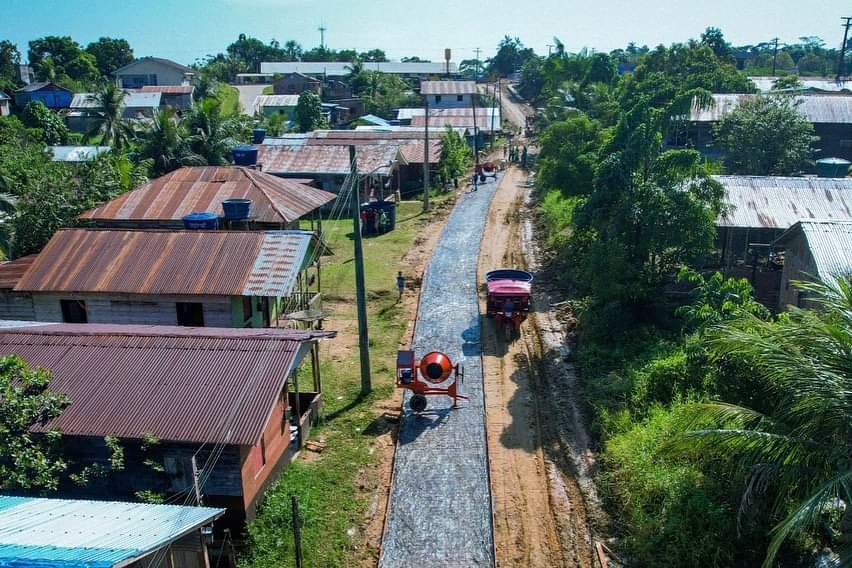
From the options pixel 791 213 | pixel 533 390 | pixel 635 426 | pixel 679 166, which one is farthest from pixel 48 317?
pixel 791 213

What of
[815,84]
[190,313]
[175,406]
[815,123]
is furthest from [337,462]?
[815,84]

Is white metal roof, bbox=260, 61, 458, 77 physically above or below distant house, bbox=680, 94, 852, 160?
above

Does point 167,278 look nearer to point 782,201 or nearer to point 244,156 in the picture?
point 244,156

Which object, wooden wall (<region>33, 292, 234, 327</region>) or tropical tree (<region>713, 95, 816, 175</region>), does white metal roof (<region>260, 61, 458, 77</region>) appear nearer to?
tropical tree (<region>713, 95, 816, 175</region>)

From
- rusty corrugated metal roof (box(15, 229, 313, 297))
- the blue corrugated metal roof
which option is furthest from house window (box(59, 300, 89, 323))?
the blue corrugated metal roof

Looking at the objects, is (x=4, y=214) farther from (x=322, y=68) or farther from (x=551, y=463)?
(x=322, y=68)

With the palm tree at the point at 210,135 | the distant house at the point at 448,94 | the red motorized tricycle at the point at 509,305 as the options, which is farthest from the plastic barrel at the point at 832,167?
the distant house at the point at 448,94
